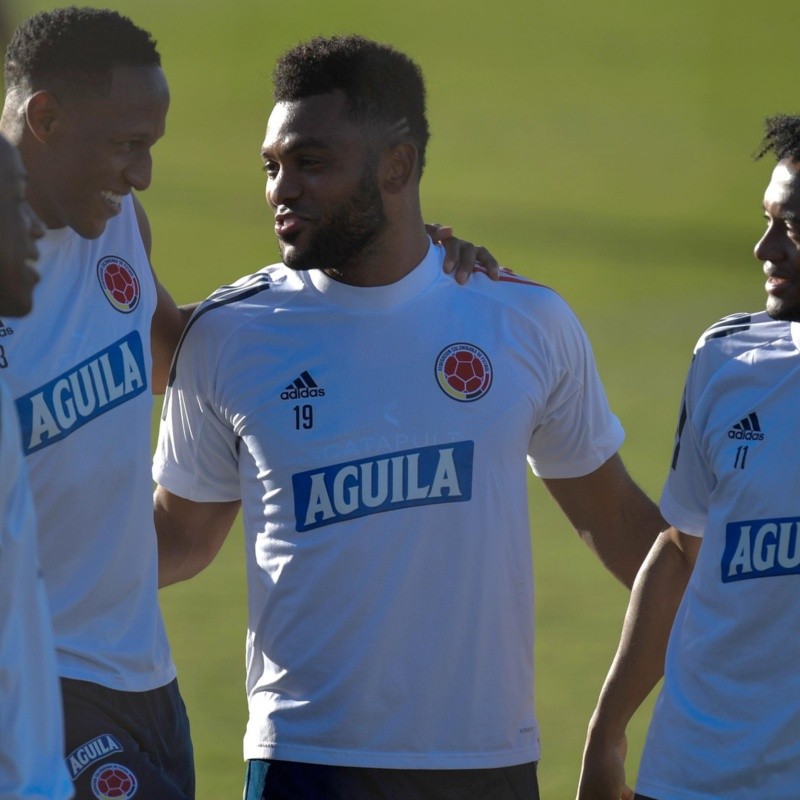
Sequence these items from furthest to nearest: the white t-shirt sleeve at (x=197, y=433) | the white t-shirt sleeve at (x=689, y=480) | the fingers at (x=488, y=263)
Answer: the fingers at (x=488, y=263) → the white t-shirt sleeve at (x=197, y=433) → the white t-shirt sleeve at (x=689, y=480)

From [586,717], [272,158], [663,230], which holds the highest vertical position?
[663,230]

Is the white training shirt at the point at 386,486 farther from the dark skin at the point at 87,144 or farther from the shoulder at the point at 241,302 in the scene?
the dark skin at the point at 87,144

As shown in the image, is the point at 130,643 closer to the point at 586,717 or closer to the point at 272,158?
the point at 272,158

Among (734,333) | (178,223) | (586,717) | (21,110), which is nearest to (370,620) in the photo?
(734,333)

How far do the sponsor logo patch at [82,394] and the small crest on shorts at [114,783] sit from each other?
2.41 ft

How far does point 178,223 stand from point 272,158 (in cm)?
1230

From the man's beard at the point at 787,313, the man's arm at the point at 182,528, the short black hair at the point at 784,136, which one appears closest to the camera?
the man's beard at the point at 787,313

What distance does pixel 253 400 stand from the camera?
12.3 ft

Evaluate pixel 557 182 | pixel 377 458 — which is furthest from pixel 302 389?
pixel 557 182

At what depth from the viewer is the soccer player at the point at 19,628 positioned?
229 centimetres

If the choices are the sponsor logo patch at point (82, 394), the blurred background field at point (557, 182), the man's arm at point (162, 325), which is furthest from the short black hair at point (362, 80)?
the blurred background field at point (557, 182)

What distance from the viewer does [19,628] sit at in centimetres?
231

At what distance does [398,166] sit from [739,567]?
126 centimetres

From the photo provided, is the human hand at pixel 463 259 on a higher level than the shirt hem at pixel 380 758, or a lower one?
higher
